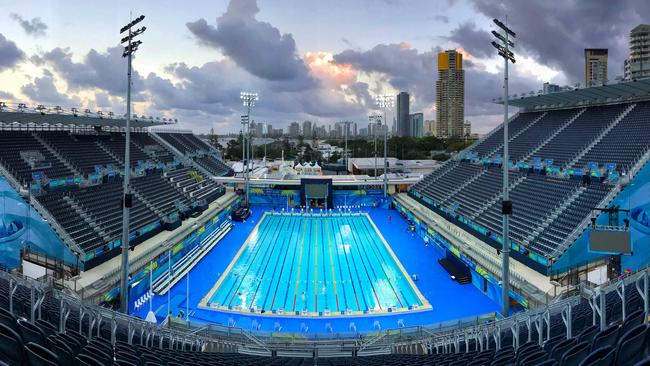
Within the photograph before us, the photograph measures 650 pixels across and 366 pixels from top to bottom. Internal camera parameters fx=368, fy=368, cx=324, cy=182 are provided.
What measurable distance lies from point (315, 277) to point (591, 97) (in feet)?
67.0

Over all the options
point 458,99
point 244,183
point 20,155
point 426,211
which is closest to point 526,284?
point 426,211

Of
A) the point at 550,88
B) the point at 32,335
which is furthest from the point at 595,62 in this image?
the point at 32,335

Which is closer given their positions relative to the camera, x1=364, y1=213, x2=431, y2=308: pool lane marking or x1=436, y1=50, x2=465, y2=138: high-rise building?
x1=364, y1=213, x2=431, y2=308: pool lane marking

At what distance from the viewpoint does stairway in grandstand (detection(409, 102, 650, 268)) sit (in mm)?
15336

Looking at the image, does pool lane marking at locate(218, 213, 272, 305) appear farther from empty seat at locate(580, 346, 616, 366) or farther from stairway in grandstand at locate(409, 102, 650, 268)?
empty seat at locate(580, 346, 616, 366)

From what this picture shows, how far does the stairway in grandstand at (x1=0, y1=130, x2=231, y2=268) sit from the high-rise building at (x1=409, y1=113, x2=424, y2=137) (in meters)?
102

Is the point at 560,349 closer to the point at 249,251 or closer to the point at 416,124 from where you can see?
the point at 249,251

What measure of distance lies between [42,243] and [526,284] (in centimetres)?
1753

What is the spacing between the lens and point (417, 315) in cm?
1246

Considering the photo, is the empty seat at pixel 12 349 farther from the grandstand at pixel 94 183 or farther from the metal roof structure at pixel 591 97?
the metal roof structure at pixel 591 97

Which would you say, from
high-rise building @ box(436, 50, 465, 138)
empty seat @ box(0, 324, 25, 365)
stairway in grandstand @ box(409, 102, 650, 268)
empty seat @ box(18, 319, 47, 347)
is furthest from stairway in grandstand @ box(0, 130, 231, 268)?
high-rise building @ box(436, 50, 465, 138)

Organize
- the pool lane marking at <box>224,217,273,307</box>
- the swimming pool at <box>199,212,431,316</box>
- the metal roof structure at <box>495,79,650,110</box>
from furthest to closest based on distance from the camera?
1. the metal roof structure at <box>495,79,650,110</box>
2. the pool lane marking at <box>224,217,273,307</box>
3. the swimming pool at <box>199,212,431,316</box>

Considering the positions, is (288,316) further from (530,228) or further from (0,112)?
(0,112)

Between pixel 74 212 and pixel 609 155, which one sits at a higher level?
pixel 609 155
